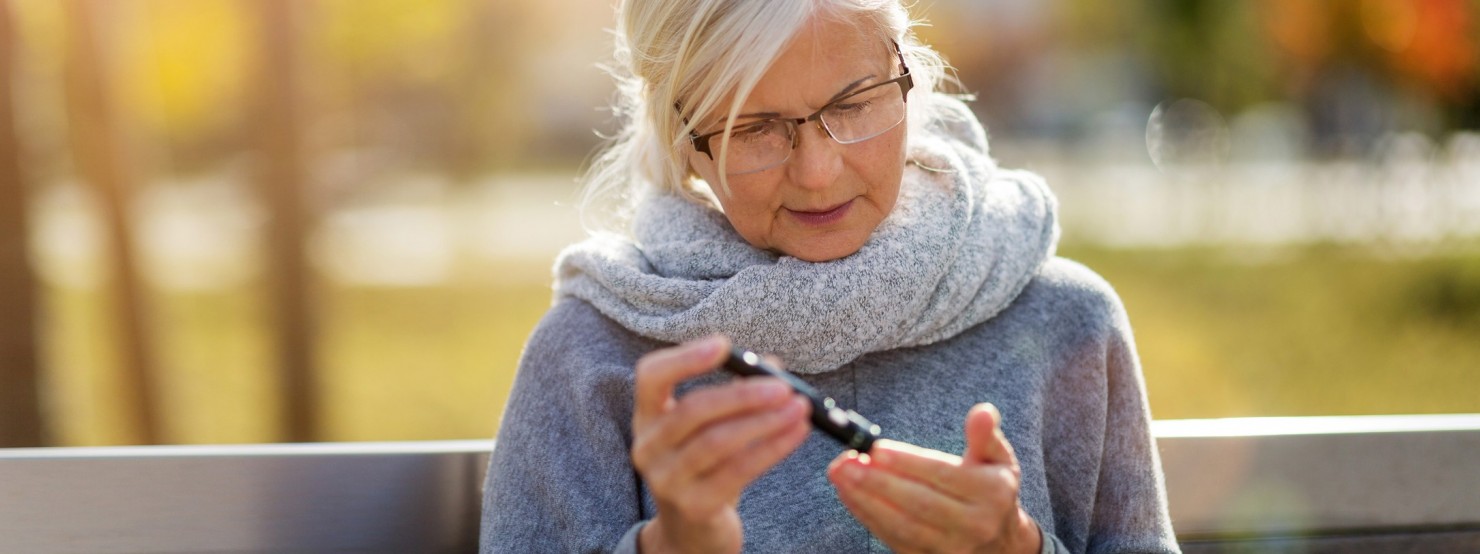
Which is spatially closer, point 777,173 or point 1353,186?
point 777,173

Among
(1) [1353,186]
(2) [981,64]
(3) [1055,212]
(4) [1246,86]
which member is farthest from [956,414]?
(2) [981,64]

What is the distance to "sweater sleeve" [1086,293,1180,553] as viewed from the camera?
211 centimetres

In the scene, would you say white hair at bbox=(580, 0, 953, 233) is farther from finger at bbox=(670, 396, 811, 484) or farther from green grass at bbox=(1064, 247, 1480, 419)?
green grass at bbox=(1064, 247, 1480, 419)

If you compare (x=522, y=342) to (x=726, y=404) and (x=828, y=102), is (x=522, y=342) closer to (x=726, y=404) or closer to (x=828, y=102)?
(x=828, y=102)

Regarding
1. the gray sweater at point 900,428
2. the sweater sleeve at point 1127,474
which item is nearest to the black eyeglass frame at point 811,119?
the gray sweater at point 900,428

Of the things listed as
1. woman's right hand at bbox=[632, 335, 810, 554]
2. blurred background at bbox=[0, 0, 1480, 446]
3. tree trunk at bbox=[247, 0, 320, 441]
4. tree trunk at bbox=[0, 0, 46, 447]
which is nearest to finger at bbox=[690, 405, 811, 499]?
A: woman's right hand at bbox=[632, 335, 810, 554]

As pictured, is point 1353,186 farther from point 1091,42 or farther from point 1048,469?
point 1091,42

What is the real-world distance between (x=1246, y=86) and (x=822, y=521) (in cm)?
1960

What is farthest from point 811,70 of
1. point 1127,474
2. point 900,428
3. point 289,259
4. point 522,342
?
point 522,342

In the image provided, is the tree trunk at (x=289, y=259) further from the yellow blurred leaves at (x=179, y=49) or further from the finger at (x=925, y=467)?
the finger at (x=925, y=467)

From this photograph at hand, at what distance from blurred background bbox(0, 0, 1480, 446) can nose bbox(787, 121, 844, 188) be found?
2.60 ft

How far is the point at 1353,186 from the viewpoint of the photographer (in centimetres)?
1433

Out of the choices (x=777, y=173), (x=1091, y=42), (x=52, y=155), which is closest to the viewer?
(x=777, y=173)

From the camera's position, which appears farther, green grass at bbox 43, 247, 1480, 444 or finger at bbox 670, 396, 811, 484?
green grass at bbox 43, 247, 1480, 444
